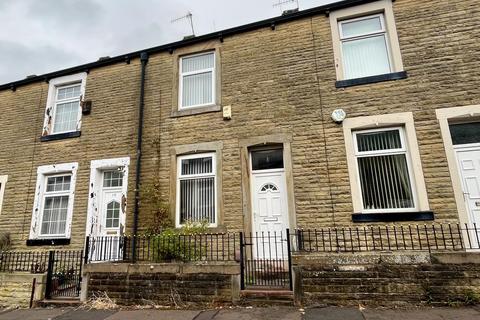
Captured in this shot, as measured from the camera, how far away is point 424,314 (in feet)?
15.4

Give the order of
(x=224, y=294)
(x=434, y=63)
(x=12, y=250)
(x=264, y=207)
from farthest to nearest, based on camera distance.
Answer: (x=12, y=250) → (x=264, y=207) → (x=434, y=63) → (x=224, y=294)

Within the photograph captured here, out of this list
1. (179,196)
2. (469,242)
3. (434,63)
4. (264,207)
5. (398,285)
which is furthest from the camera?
(179,196)

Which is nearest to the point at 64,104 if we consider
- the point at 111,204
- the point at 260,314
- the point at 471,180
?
the point at 111,204

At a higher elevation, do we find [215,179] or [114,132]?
[114,132]

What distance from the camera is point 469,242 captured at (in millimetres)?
6113

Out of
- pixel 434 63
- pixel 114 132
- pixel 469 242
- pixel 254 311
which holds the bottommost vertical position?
pixel 254 311

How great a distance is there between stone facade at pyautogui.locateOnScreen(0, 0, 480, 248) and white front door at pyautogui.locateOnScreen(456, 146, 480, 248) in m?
0.39

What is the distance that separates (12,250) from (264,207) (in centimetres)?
725

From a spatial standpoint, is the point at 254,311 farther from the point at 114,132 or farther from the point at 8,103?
the point at 8,103

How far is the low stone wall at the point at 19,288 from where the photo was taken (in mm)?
6734

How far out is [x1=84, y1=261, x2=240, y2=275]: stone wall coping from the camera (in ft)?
18.8

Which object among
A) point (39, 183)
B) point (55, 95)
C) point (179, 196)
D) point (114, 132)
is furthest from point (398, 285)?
point (55, 95)

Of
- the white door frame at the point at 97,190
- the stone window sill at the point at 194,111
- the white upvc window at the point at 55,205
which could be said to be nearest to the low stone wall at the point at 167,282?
the white door frame at the point at 97,190

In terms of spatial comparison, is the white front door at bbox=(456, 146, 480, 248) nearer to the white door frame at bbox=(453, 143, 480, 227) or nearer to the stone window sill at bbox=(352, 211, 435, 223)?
the white door frame at bbox=(453, 143, 480, 227)
